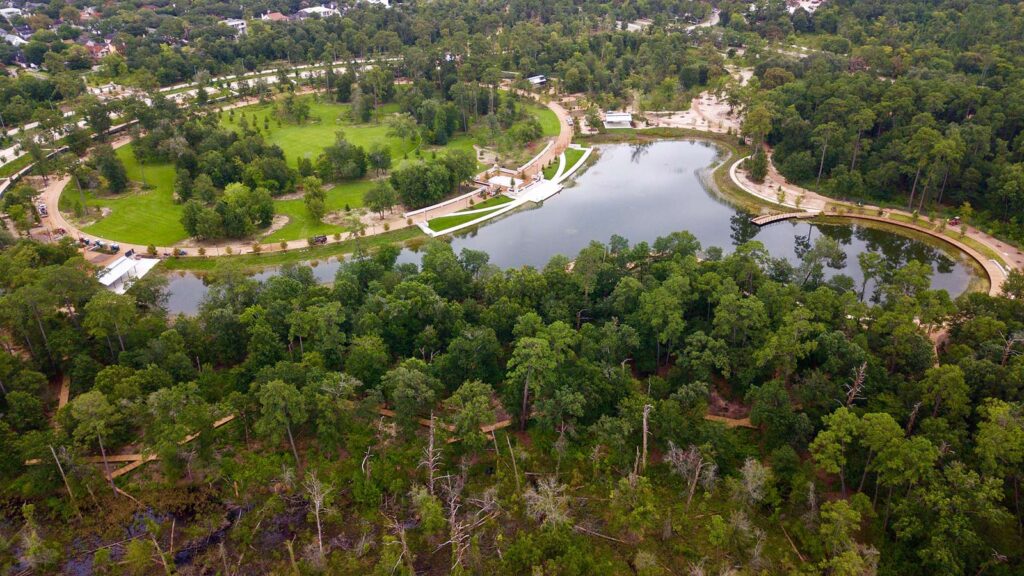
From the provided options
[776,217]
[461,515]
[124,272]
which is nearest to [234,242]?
[124,272]

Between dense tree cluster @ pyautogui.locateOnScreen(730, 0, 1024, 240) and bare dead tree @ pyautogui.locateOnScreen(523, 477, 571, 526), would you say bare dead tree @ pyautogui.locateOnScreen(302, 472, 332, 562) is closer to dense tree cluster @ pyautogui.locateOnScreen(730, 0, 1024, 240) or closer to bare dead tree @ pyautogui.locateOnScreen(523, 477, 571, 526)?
bare dead tree @ pyautogui.locateOnScreen(523, 477, 571, 526)

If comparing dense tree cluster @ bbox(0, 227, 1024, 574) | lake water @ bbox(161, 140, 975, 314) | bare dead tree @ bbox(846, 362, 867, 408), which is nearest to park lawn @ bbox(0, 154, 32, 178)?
lake water @ bbox(161, 140, 975, 314)

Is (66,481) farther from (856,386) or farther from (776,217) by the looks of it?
(776,217)

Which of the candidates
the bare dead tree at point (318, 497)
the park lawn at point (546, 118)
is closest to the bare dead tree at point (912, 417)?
the bare dead tree at point (318, 497)

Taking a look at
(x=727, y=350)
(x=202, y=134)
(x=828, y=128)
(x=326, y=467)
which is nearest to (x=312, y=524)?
(x=326, y=467)

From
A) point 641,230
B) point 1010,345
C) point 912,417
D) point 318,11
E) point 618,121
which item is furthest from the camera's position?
point 318,11

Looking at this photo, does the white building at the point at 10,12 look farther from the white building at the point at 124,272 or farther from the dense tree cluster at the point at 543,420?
the dense tree cluster at the point at 543,420
